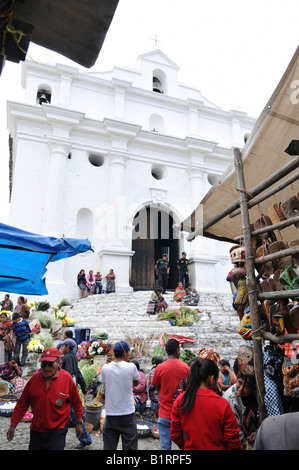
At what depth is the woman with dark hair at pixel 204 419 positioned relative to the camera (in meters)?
2.14

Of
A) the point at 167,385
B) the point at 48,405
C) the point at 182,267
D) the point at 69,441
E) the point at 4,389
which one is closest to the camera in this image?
the point at 48,405

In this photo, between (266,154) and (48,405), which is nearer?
(48,405)

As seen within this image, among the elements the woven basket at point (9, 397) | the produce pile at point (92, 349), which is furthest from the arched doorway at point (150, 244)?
the woven basket at point (9, 397)

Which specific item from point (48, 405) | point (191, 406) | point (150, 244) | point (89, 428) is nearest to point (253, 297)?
point (191, 406)

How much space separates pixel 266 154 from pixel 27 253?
3207 mm

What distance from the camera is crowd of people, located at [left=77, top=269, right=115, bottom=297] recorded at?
14.2 meters

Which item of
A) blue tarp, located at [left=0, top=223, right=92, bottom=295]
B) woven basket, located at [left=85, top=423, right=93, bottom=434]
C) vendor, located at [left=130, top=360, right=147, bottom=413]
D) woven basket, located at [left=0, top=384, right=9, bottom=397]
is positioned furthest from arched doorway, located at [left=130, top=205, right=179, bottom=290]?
blue tarp, located at [left=0, top=223, right=92, bottom=295]

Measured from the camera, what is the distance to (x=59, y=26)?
2359mm

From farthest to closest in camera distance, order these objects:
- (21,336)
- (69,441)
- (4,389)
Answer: (21,336), (4,389), (69,441)

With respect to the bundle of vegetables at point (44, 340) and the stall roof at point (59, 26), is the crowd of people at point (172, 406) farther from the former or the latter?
the bundle of vegetables at point (44, 340)

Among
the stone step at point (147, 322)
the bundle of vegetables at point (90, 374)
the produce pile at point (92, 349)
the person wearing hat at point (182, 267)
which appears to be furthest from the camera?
the person wearing hat at point (182, 267)

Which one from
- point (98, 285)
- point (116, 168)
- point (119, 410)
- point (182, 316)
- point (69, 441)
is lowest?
point (69, 441)

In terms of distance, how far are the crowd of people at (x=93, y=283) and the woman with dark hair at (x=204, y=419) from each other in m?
12.2

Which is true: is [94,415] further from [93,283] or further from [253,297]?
[93,283]
